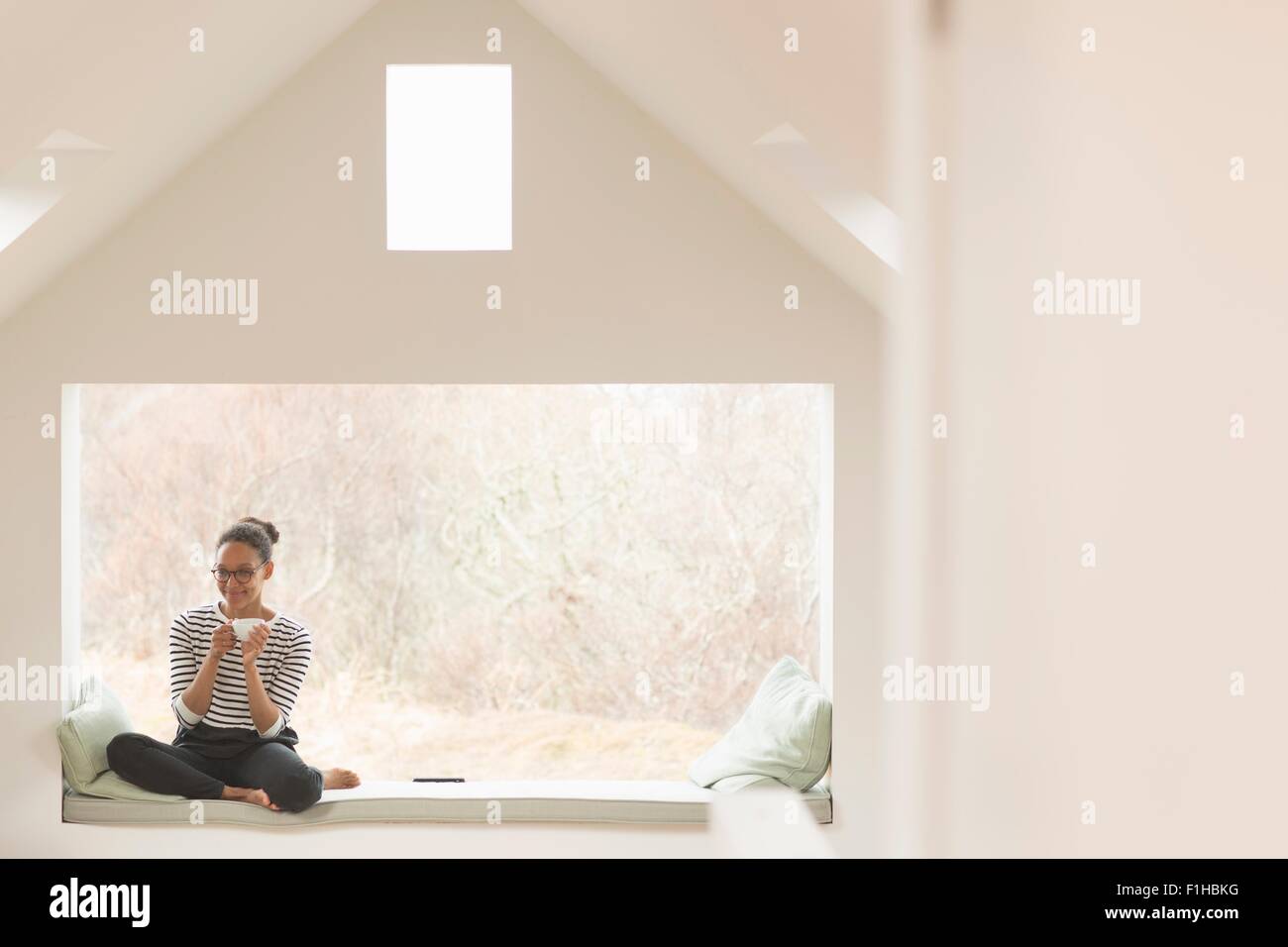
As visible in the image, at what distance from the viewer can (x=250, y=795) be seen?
13.6 feet

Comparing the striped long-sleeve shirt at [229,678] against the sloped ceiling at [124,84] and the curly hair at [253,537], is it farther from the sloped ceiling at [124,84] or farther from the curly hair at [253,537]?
the sloped ceiling at [124,84]

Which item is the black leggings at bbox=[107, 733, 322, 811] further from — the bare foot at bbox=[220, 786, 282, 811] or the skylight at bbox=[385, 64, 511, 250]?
the skylight at bbox=[385, 64, 511, 250]

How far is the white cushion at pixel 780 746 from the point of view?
166 inches

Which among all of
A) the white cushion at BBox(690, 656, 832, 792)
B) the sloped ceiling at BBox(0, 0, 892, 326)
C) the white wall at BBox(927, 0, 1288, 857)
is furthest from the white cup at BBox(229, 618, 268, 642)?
the white wall at BBox(927, 0, 1288, 857)

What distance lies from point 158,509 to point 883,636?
560 cm

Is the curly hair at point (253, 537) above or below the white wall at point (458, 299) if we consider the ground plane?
below

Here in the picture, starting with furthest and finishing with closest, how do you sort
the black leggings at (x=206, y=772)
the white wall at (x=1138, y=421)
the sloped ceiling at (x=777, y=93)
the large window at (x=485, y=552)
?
1. the large window at (x=485, y=552)
2. the black leggings at (x=206, y=772)
3. the sloped ceiling at (x=777, y=93)
4. the white wall at (x=1138, y=421)

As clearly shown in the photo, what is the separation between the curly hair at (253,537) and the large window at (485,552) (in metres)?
3.32

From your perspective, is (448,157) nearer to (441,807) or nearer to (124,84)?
(124,84)

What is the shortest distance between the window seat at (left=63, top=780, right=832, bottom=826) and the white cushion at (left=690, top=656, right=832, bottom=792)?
8 centimetres

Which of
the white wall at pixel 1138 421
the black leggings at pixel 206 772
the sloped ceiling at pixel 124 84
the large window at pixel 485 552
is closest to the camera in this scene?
the white wall at pixel 1138 421

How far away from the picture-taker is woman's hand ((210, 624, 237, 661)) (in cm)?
411

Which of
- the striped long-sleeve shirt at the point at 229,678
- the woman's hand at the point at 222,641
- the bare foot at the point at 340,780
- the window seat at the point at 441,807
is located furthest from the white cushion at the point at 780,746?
the woman's hand at the point at 222,641

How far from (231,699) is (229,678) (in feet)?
0.27
